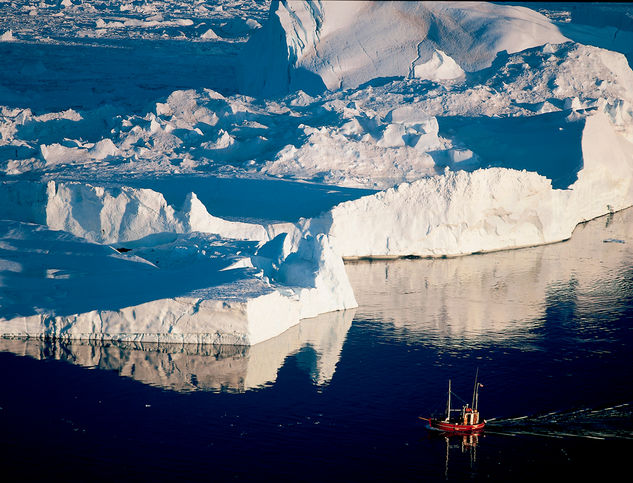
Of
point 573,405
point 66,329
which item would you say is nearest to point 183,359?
point 66,329

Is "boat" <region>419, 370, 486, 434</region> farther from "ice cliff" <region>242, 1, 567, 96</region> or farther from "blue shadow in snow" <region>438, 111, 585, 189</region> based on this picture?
"ice cliff" <region>242, 1, 567, 96</region>

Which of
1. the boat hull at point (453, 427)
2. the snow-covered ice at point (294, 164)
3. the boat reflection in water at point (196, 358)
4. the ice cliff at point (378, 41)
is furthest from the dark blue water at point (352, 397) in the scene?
the ice cliff at point (378, 41)

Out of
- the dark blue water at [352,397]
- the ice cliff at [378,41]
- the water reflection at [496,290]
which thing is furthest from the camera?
the ice cliff at [378,41]

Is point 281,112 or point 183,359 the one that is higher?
point 281,112

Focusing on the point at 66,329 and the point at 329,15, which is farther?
the point at 329,15

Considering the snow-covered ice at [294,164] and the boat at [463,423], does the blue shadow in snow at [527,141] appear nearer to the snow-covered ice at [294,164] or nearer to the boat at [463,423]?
the snow-covered ice at [294,164]

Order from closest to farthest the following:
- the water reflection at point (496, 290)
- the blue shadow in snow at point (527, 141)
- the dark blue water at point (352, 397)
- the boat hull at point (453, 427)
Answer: the dark blue water at point (352, 397), the boat hull at point (453, 427), the water reflection at point (496, 290), the blue shadow in snow at point (527, 141)

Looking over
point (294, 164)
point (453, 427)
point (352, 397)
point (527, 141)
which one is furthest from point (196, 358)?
point (527, 141)

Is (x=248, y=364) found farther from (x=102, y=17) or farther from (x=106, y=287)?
(x=102, y=17)
